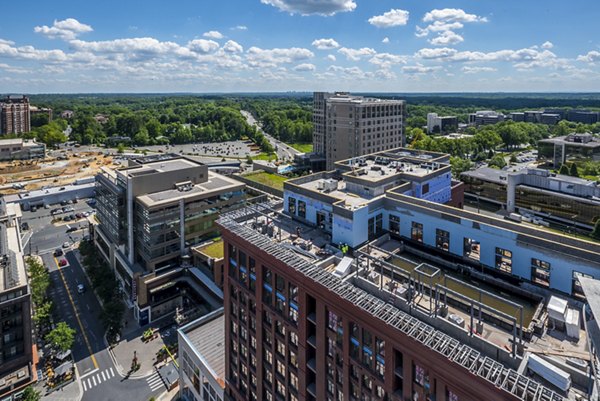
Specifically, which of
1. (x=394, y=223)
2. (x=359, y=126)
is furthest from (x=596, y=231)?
(x=394, y=223)

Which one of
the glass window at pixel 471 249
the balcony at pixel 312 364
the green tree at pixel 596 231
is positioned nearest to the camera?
the balcony at pixel 312 364

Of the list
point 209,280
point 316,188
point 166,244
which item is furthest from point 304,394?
point 166,244

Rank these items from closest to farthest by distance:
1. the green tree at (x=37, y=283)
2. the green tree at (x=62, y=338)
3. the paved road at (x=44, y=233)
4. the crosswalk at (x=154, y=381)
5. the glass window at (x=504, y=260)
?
the glass window at (x=504, y=260)
the crosswalk at (x=154, y=381)
the green tree at (x=62, y=338)
the green tree at (x=37, y=283)
the paved road at (x=44, y=233)

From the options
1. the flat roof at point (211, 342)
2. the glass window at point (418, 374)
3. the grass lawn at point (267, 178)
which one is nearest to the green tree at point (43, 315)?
the flat roof at point (211, 342)

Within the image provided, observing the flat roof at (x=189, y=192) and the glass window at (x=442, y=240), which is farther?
the flat roof at (x=189, y=192)

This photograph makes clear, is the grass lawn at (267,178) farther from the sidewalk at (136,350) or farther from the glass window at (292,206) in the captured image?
the glass window at (292,206)

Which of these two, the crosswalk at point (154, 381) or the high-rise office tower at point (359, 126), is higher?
the high-rise office tower at point (359, 126)

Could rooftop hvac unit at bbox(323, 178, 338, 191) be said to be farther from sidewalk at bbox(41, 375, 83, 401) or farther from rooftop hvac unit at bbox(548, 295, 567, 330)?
sidewalk at bbox(41, 375, 83, 401)

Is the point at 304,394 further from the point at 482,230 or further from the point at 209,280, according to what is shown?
the point at 209,280

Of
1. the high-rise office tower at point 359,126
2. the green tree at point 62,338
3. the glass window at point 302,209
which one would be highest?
the high-rise office tower at point 359,126
